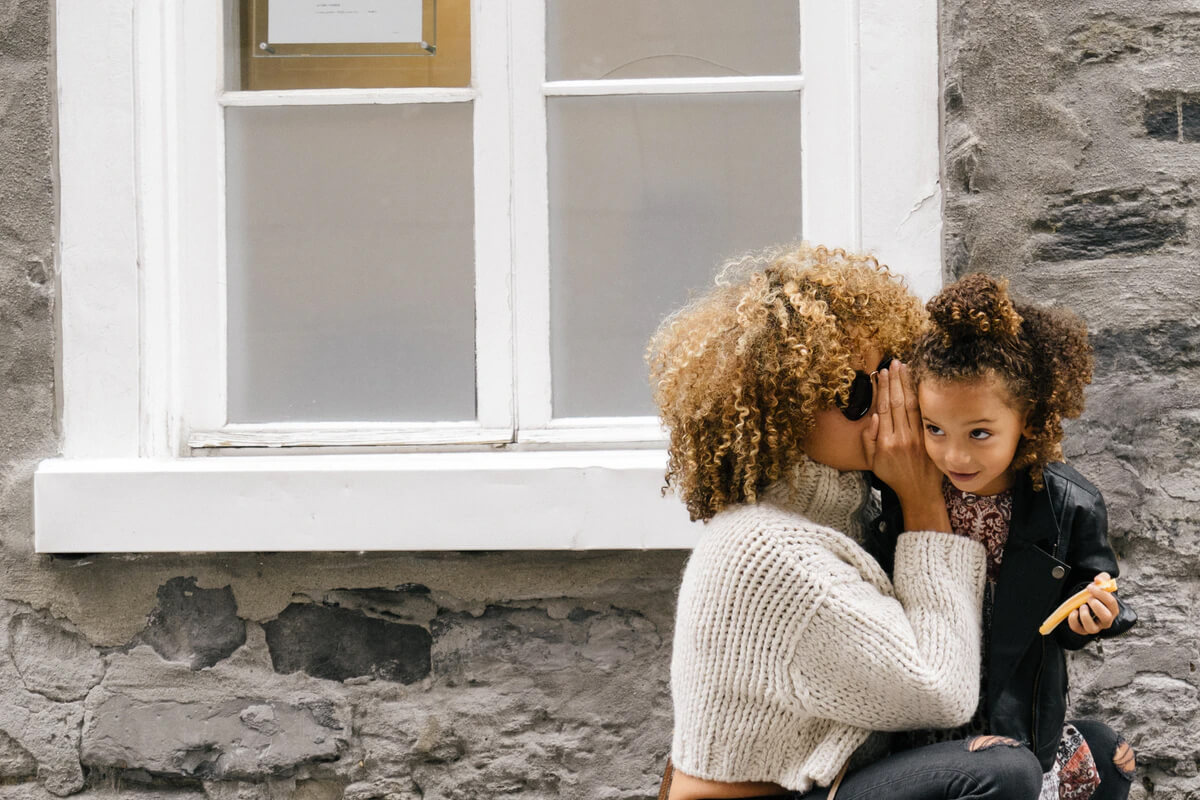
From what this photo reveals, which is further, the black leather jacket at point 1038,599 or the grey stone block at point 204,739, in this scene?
the grey stone block at point 204,739

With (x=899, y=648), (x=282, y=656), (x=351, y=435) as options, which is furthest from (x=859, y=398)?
(x=282, y=656)

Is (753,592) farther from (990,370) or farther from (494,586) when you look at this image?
(494,586)

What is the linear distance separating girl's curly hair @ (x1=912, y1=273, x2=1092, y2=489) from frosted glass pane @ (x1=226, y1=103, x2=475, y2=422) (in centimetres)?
132

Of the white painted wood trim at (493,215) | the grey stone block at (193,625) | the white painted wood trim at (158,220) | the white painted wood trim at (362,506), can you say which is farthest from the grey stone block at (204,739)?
the white painted wood trim at (493,215)

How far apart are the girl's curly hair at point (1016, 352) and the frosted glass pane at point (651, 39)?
4.00ft

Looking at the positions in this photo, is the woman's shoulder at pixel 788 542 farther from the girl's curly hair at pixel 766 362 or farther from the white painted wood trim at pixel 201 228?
the white painted wood trim at pixel 201 228

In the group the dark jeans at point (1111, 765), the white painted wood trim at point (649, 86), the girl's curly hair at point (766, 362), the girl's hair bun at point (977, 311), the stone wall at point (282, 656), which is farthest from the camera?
the white painted wood trim at point (649, 86)

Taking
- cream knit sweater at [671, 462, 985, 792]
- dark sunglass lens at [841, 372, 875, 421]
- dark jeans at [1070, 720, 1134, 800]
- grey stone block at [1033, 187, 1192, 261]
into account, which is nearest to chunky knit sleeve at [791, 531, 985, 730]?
cream knit sweater at [671, 462, 985, 792]

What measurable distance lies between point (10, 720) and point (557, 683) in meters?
1.22

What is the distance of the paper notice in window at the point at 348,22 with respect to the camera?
8.20 feet

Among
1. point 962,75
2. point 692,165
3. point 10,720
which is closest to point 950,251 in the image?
point 962,75

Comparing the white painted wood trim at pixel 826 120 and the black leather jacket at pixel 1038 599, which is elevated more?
the white painted wood trim at pixel 826 120

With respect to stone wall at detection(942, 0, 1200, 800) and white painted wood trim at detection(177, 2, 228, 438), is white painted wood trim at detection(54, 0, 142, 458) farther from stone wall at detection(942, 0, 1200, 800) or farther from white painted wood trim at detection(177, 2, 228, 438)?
stone wall at detection(942, 0, 1200, 800)

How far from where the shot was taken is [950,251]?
2.23 metres
